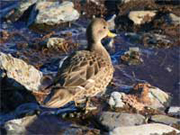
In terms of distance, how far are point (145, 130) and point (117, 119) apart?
1.73ft

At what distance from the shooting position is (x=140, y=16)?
11453 mm

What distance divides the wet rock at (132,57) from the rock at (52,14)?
7.08 feet

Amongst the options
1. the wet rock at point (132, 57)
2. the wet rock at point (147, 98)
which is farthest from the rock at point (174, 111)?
the wet rock at point (132, 57)

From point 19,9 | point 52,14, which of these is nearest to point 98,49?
point 52,14

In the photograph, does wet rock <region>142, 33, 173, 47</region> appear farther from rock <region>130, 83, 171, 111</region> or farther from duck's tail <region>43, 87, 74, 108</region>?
duck's tail <region>43, 87, 74, 108</region>

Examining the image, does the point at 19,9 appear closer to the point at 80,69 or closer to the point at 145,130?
the point at 80,69

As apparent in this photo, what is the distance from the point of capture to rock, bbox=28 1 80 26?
11609 millimetres

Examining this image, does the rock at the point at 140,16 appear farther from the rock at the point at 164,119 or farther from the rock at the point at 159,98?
the rock at the point at 164,119

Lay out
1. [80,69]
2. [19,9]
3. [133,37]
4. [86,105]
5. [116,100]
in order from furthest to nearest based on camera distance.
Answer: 1. [19,9]
2. [133,37]
3. [116,100]
4. [86,105]
5. [80,69]

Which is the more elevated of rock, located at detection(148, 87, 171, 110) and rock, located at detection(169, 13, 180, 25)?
rock, located at detection(169, 13, 180, 25)

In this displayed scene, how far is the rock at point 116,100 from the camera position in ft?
26.2

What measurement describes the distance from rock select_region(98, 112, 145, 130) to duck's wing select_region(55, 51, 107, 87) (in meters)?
0.56

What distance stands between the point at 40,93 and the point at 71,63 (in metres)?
1.01

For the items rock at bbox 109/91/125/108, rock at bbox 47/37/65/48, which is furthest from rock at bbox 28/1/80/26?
rock at bbox 109/91/125/108
